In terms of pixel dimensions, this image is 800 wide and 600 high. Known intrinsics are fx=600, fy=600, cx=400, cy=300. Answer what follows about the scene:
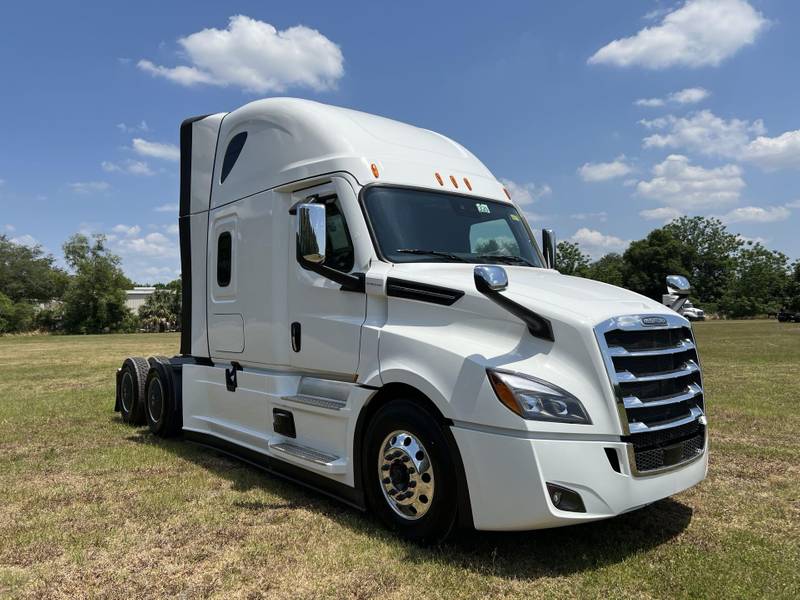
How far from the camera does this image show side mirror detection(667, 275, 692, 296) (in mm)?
4855

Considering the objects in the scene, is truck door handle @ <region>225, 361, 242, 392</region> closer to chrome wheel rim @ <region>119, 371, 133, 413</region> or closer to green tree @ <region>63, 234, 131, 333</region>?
chrome wheel rim @ <region>119, 371, 133, 413</region>

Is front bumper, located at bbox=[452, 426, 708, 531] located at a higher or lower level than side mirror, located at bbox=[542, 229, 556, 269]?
lower

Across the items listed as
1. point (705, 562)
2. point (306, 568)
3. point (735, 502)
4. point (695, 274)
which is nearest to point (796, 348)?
point (735, 502)

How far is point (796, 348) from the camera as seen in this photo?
21.6m

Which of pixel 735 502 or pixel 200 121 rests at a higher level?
pixel 200 121

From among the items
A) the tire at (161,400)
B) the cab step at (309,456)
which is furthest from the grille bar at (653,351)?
the tire at (161,400)

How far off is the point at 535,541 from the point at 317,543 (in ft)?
4.87

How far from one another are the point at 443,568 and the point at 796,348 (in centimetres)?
2280

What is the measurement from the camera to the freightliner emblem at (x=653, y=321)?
3830 millimetres

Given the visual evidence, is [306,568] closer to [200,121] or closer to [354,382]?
[354,382]

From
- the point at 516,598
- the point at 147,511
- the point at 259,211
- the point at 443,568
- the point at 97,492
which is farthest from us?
the point at 259,211

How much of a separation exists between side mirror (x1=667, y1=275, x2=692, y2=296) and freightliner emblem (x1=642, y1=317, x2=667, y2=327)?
1029mm

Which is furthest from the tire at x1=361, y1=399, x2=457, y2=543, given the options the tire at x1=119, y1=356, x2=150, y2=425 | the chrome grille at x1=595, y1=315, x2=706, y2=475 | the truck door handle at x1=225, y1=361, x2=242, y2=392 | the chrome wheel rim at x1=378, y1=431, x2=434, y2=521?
the tire at x1=119, y1=356, x2=150, y2=425

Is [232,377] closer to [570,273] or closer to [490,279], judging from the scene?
[490,279]
